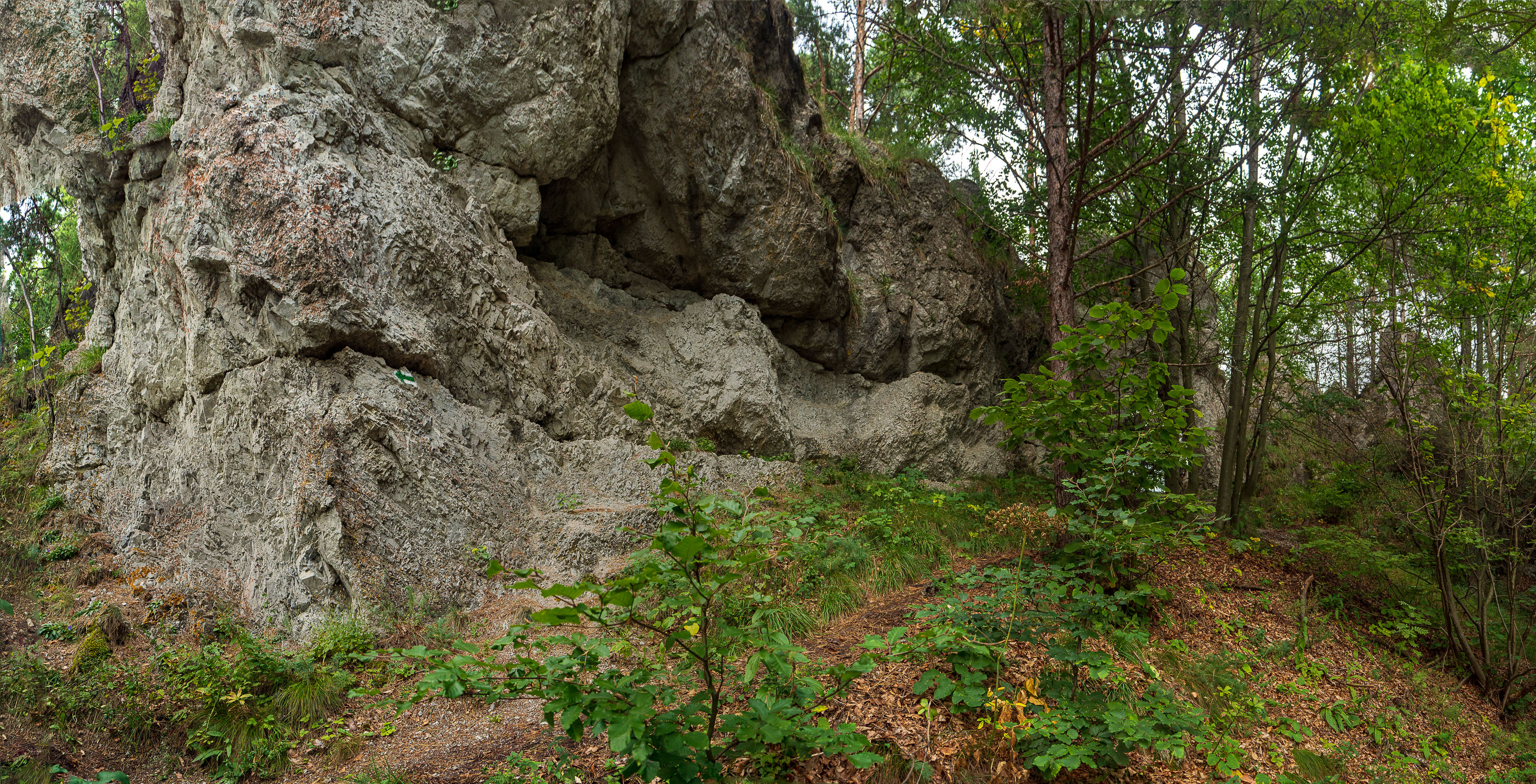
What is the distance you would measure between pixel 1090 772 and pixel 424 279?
660 centimetres

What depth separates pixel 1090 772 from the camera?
3633mm

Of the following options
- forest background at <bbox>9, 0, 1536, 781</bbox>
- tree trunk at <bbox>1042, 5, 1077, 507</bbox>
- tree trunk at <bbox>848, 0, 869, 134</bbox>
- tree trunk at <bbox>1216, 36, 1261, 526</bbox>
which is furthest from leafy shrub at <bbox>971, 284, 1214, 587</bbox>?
tree trunk at <bbox>848, 0, 869, 134</bbox>

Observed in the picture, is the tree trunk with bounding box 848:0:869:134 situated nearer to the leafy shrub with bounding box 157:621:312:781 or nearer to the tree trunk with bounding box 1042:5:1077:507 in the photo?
the tree trunk with bounding box 1042:5:1077:507

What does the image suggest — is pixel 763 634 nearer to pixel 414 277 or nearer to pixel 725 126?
pixel 414 277

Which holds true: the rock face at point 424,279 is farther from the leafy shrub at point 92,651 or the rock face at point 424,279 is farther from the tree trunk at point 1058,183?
the tree trunk at point 1058,183

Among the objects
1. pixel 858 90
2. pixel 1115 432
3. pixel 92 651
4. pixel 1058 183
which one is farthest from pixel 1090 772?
pixel 858 90

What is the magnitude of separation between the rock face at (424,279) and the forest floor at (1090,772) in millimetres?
1139

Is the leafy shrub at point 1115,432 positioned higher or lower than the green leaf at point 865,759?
higher

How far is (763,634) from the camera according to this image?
2668 mm

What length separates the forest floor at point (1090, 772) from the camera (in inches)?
147

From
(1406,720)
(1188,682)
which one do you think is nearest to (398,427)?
(1188,682)

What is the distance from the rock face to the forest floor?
3.74 feet

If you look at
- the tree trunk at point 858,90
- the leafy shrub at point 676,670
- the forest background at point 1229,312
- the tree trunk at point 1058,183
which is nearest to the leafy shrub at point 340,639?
the forest background at point 1229,312

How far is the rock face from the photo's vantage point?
618 centimetres
